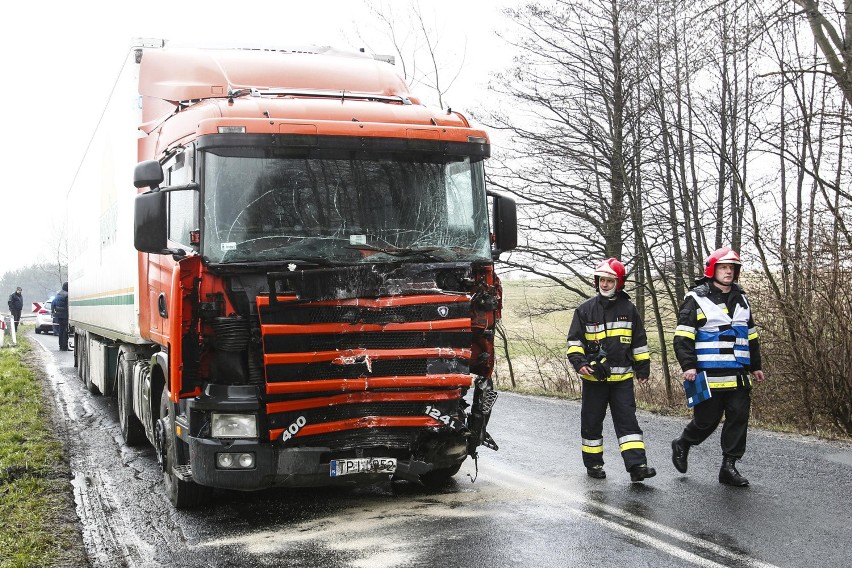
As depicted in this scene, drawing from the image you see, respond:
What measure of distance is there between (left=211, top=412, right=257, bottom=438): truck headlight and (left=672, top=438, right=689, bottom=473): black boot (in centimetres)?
337

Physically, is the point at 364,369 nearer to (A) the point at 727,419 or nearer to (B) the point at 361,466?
(B) the point at 361,466

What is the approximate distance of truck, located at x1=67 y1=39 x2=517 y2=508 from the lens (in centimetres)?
567

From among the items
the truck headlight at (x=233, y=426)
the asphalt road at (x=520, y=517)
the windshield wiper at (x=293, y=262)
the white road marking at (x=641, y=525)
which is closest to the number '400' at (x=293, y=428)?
the truck headlight at (x=233, y=426)

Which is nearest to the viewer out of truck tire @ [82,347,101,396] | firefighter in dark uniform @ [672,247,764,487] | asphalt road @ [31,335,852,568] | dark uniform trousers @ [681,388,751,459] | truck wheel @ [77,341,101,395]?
asphalt road @ [31,335,852,568]

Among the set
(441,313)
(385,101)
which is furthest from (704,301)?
(385,101)

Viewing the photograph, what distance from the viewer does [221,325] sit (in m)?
5.69

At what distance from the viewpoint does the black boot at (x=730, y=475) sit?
6.57m

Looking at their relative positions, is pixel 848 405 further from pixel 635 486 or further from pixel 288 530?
pixel 288 530

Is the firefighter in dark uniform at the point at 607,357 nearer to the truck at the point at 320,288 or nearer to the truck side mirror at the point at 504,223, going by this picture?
the truck side mirror at the point at 504,223

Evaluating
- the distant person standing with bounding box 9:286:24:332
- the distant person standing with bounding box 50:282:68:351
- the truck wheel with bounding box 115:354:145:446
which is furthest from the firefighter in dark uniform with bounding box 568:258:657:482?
the distant person standing with bounding box 9:286:24:332

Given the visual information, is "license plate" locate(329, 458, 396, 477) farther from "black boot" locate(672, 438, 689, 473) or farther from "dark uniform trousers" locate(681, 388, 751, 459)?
"dark uniform trousers" locate(681, 388, 751, 459)

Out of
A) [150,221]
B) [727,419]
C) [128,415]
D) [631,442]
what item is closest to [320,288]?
[150,221]

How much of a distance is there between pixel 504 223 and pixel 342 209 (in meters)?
1.40

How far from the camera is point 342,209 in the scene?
608cm
